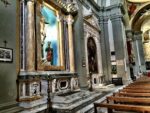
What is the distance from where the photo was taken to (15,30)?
491 cm

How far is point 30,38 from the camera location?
215 inches

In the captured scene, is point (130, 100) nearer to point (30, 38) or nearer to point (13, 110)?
point (13, 110)

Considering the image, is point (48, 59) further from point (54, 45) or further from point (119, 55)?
point (119, 55)

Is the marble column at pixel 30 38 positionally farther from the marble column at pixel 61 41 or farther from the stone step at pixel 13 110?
the marble column at pixel 61 41

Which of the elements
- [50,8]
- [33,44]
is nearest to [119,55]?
[50,8]

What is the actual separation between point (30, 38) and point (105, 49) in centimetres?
777

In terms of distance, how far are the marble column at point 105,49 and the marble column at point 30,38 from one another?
7.34 metres

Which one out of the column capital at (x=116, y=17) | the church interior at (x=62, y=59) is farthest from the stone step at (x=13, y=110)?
the column capital at (x=116, y=17)

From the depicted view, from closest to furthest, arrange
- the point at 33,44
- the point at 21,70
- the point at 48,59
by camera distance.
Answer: the point at 21,70
the point at 33,44
the point at 48,59

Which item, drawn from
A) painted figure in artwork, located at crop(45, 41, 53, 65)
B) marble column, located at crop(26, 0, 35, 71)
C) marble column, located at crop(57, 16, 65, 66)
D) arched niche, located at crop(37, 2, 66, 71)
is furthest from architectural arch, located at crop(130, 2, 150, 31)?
marble column, located at crop(26, 0, 35, 71)

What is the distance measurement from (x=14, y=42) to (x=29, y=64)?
34.1 inches

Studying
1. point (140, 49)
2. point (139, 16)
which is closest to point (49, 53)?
point (139, 16)

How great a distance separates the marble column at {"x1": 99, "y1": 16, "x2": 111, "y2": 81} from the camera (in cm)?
1198

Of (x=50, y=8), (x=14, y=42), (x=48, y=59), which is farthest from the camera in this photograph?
(x=50, y=8)
